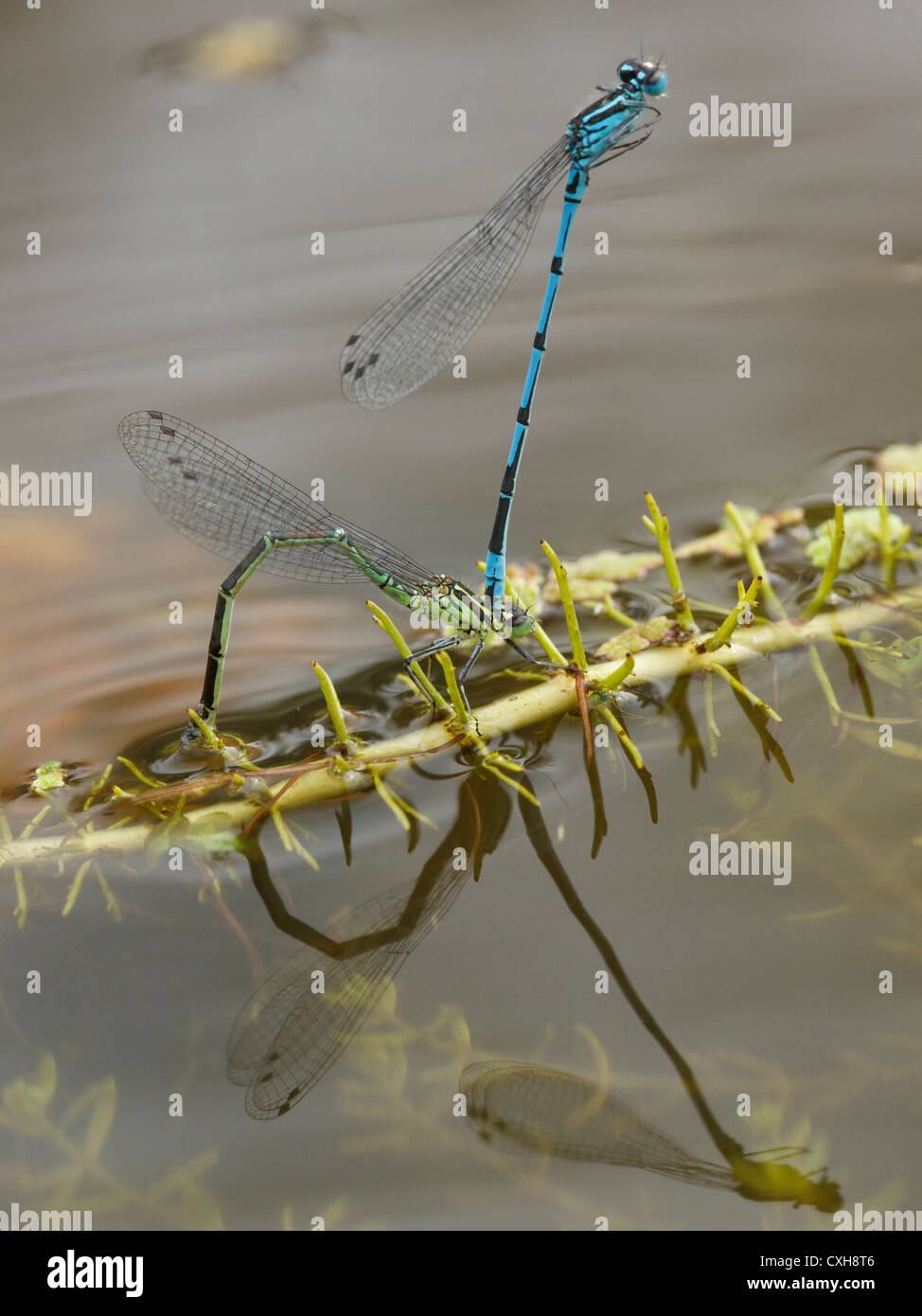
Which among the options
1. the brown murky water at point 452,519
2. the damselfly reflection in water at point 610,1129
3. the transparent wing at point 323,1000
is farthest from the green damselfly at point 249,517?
the damselfly reflection in water at point 610,1129

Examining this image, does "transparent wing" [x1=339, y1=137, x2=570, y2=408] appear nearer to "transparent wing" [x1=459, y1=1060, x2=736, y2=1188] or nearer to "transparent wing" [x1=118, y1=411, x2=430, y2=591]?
"transparent wing" [x1=118, y1=411, x2=430, y2=591]

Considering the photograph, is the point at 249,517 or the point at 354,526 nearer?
the point at 249,517

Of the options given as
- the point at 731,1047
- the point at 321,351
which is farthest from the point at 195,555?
the point at 731,1047

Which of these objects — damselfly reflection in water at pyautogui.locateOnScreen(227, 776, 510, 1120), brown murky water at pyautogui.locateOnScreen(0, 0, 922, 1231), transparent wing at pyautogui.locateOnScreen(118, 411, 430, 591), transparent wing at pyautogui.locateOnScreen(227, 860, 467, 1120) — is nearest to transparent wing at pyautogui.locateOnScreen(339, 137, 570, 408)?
transparent wing at pyautogui.locateOnScreen(118, 411, 430, 591)

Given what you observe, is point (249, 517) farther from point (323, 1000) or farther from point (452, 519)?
point (323, 1000)

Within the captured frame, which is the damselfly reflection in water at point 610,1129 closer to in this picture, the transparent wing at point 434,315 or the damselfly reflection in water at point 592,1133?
the damselfly reflection in water at point 592,1133

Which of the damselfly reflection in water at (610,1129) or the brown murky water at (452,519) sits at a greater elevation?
the brown murky water at (452,519)

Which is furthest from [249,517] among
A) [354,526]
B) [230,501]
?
[354,526]
